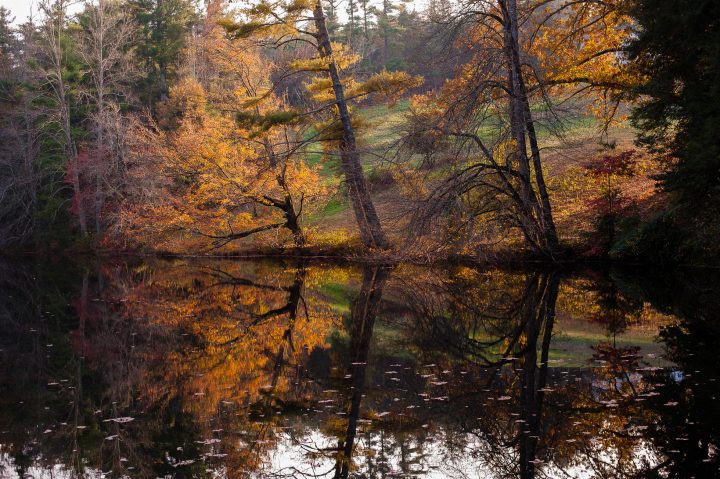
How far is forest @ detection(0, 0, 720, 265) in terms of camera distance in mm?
16281

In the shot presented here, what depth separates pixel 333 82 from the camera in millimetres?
23234

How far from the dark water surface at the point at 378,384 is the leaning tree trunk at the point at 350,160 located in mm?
6972

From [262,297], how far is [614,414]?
1094cm

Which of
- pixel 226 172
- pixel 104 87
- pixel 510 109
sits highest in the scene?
pixel 104 87

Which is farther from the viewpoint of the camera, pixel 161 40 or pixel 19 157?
pixel 161 40

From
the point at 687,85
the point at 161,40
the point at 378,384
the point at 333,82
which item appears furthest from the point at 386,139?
the point at 378,384

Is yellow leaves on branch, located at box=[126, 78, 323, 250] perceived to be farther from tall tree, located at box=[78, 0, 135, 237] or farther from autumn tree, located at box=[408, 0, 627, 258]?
autumn tree, located at box=[408, 0, 627, 258]

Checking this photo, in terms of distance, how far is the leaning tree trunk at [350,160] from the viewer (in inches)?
898

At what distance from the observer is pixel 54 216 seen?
3781 centimetres

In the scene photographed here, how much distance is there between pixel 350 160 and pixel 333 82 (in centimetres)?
289

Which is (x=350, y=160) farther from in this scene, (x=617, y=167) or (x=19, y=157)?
(x=19, y=157)

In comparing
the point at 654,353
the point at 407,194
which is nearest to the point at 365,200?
the point at 407,194

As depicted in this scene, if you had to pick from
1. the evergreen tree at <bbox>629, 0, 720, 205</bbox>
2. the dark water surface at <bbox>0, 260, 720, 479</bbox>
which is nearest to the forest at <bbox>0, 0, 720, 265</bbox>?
the evergreen tree at <bbox>629, 0, 720, 205</bbox>

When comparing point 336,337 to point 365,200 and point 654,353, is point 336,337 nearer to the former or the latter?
point 654,353
